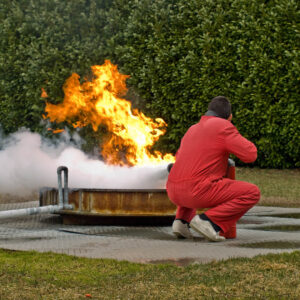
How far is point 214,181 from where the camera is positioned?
21.4 feet

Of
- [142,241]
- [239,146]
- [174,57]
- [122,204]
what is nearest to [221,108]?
[239,146]

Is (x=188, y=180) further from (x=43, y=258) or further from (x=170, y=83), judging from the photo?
(x=170, y=83)

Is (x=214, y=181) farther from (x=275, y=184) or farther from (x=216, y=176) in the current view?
(x=275, y=184)

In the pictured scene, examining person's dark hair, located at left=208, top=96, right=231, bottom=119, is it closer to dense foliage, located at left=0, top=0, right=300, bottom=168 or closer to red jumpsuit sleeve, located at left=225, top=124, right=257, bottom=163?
red jumpsuit sleeve, located at left=225, top=124, right=257, bottom=163

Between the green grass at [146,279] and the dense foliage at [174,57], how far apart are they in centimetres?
767

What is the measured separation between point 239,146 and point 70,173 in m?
3.40

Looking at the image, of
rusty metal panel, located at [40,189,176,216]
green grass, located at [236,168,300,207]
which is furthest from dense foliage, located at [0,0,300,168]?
rusty metal panel, located at [40,189,176,216]

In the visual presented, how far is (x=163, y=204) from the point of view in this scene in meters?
7.63

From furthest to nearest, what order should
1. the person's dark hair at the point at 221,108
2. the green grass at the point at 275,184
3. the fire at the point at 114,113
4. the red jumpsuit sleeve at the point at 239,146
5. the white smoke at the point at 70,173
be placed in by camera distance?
the green grass at the point at 275,184 < the fire at the point at 114,113 < the white smoke at the point at 70,173 < the person's dark hair at the point at 221,108 < the red jumpsuit sleeve at the point at 239,146

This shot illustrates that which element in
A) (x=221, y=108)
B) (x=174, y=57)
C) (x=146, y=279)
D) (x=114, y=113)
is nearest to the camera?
(x=146, y=279)

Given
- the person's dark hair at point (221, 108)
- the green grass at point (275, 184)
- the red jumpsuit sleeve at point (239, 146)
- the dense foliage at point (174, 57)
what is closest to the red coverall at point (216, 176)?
the red jumpsuit sleeve at point (239, 146)

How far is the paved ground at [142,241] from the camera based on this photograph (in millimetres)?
5785

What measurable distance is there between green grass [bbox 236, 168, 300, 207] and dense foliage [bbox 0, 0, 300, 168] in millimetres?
259

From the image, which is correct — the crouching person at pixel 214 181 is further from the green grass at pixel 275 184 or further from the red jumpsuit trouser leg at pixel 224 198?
the green grass at pixel 275 184
